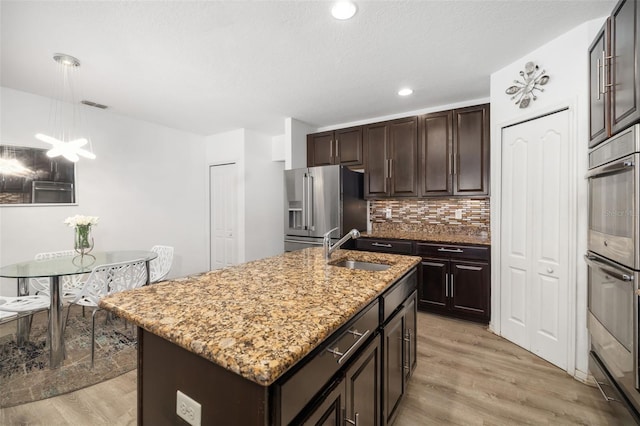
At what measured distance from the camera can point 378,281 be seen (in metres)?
1.34

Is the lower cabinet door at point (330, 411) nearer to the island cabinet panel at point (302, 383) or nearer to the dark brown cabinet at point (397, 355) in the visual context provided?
the island cabinet panel at point (302, 383)

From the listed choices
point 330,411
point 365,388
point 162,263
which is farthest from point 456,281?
point 162,263

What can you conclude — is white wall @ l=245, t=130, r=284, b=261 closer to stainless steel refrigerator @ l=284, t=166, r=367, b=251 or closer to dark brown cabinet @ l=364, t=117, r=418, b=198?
stainless steel refrigerator @ l=284, t=166, r=367, b=251

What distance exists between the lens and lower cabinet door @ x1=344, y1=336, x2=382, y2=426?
1060 millimetres

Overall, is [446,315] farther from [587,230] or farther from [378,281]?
[378,281]

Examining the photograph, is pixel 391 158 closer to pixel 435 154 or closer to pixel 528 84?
pixel 435 154

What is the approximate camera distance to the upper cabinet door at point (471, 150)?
121 inches

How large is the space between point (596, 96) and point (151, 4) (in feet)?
9.57

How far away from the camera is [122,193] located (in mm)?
3916

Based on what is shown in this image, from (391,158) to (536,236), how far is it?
186cm

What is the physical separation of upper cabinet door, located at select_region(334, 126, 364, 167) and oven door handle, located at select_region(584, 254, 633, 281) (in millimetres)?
2599

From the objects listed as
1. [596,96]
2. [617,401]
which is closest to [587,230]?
[596,96]

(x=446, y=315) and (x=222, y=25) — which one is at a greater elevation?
(x=222, y=25)

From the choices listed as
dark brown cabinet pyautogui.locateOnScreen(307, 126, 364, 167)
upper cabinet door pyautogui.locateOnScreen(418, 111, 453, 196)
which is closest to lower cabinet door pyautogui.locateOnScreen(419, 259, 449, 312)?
upper cabinet door pyautogui.locateOnScreen(418, 111, 453, 196)
